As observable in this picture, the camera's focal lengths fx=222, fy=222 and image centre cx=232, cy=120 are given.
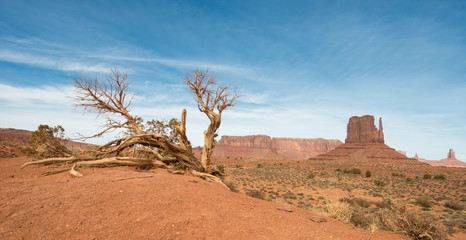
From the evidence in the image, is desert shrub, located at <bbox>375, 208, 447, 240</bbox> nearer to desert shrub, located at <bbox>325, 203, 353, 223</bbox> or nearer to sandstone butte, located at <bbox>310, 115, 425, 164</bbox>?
desert shrub, located at <bbox>325, 203, 353, 223</bbox>

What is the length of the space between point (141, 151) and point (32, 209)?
25.6 ft

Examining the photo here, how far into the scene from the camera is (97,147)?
→ 1107 centimetres

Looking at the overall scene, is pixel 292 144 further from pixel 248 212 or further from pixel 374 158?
pixel 248 212

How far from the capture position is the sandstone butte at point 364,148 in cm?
8138

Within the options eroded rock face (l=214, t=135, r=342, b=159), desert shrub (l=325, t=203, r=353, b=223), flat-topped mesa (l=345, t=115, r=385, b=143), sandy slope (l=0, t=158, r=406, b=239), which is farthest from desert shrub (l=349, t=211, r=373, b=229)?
eroded rock face (l=214, t=135, r=342, b=159)

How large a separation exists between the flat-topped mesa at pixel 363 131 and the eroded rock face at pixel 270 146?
46.6 m

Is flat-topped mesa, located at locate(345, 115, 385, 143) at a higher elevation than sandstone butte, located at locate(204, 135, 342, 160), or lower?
higher

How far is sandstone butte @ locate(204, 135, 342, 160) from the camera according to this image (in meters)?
145

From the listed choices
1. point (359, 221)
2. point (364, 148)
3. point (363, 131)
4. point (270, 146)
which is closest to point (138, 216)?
point (359, 221)

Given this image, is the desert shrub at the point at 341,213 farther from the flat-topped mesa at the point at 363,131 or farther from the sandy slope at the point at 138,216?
the flat-topped mesa at the point at 363,131

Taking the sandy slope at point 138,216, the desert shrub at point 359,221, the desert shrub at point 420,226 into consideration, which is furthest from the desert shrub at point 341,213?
the desert shrub at point 420,226

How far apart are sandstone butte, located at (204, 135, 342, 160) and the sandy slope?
439 feet

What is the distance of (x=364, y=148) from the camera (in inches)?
3730

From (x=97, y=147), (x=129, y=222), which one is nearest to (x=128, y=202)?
(x=129, y=222)
